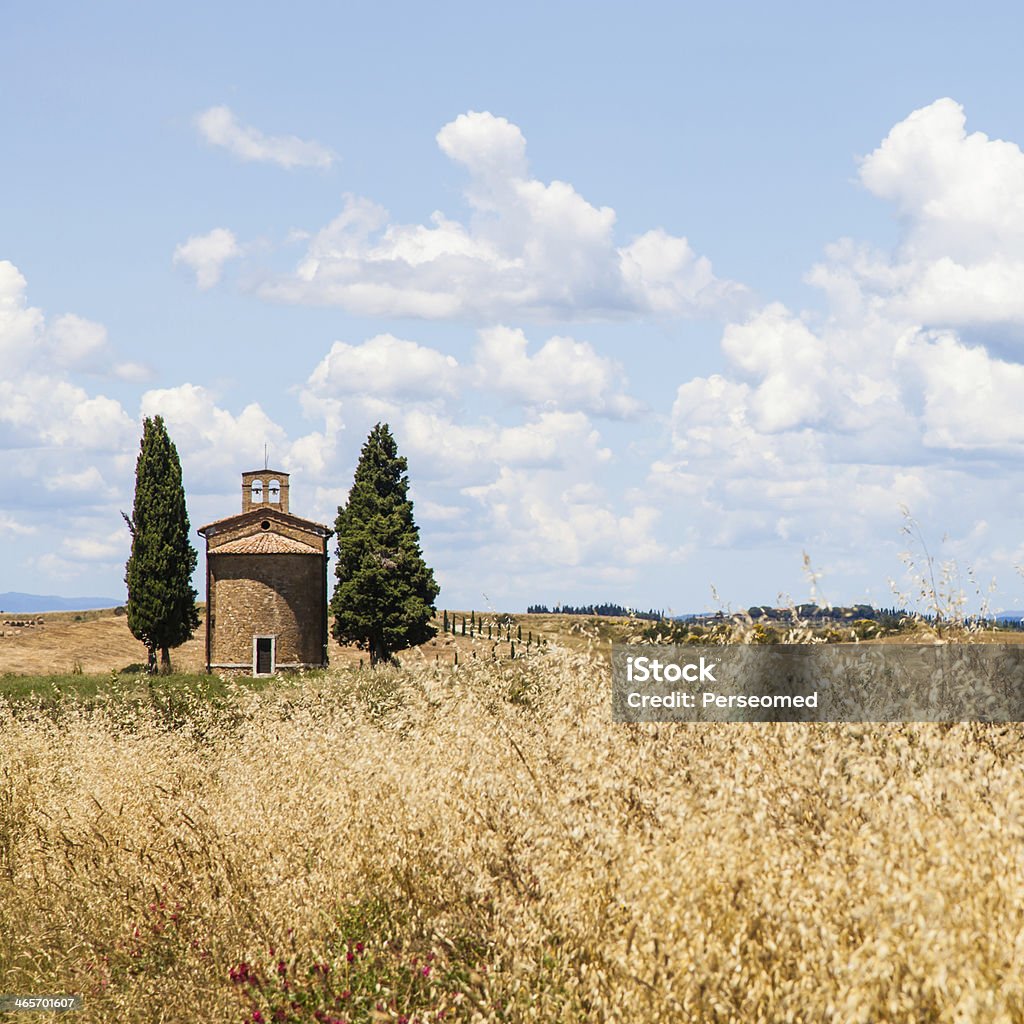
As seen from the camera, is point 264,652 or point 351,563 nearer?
point 264,652

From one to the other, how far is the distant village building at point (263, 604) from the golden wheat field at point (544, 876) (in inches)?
1395

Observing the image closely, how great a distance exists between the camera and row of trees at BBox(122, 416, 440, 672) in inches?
1778

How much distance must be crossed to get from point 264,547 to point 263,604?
2365 mm

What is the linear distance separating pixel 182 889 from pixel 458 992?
278 cm

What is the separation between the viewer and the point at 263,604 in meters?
44.4

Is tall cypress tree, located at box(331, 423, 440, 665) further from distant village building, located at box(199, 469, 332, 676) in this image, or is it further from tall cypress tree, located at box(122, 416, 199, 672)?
tall cypress tree, located at box(122, 416, 199, 672)

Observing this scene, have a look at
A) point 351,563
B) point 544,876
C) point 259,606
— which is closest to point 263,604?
point 259,606

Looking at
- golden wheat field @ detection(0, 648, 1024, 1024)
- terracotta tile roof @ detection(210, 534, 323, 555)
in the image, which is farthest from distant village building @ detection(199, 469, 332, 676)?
golden wheat field @ detection(0, 648, 1024, 1024)

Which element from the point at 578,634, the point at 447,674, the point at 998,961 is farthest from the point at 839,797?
the point at 447,674

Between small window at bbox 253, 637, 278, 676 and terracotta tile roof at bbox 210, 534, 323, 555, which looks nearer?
small window at bbox 253, 637, 278, 676

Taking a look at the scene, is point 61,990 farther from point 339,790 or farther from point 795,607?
point 795,607

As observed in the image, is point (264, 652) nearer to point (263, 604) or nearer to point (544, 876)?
point (263, 604)

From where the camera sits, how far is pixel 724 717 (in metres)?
6.79

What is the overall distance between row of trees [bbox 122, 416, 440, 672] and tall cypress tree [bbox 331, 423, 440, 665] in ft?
0.14
